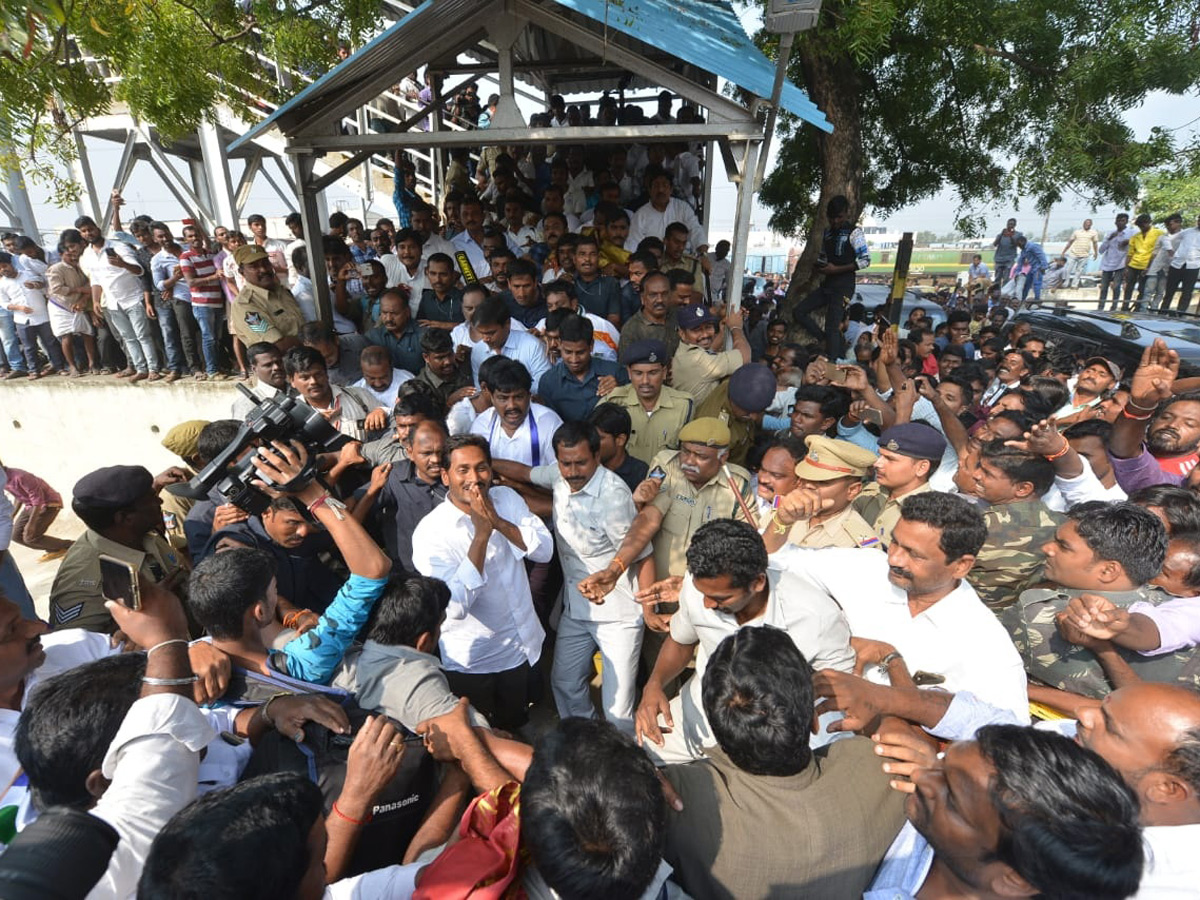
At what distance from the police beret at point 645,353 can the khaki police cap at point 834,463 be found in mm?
1255

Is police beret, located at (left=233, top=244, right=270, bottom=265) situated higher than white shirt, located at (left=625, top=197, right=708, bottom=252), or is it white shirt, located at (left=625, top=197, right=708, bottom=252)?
white shirt, located at (left=625, top=197, right=708, bottom=252)

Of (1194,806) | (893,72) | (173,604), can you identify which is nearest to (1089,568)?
(1194,806)

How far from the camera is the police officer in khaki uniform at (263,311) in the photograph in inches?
221

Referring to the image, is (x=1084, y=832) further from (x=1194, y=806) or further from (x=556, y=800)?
(x=556, y=800)

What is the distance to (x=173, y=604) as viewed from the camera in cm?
222

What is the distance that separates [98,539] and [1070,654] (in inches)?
162

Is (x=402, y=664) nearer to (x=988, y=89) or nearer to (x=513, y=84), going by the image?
(x=513, y=84)

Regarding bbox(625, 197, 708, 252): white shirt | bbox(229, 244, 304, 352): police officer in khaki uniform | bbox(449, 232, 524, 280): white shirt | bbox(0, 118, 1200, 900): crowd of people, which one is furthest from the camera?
bbox(625, 197, 708, 252): white shirt

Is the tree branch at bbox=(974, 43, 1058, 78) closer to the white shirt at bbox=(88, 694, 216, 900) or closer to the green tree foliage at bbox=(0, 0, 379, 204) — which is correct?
the green tree foliage at bbox=(0, 0, 379, 204)

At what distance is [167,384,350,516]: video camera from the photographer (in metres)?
2.33

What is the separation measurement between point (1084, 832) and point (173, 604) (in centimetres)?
275

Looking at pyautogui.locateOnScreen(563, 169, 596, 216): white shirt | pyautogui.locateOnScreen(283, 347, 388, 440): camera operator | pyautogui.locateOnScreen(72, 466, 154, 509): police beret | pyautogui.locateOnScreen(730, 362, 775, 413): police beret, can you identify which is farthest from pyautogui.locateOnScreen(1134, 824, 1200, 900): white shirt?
pyautogui.locateOnScreen(563, 169, 596, 216): white shirt

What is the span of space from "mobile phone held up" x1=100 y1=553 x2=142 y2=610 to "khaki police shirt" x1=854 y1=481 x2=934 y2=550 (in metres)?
3.13

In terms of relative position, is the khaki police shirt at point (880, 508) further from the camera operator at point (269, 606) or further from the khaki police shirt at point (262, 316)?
the khaki police shirt at point (262, 316)
